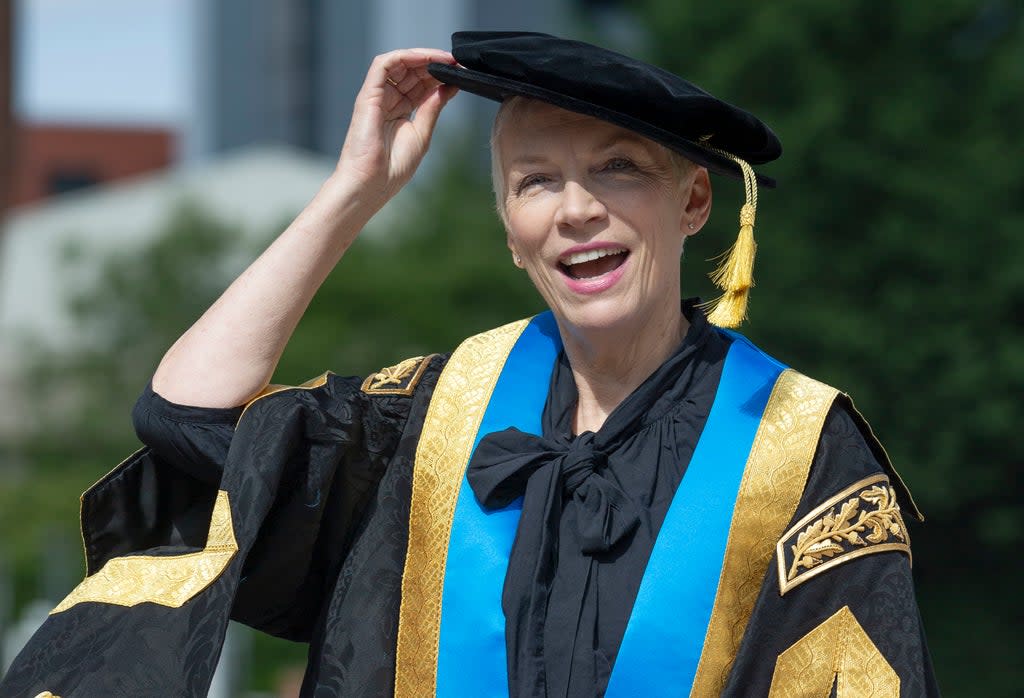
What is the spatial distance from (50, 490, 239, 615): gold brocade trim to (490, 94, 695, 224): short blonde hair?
2.11ft

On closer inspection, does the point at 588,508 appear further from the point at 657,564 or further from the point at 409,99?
the point at 409,99

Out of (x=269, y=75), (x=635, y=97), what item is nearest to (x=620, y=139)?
(x=635, y=97)

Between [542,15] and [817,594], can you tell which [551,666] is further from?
[542,15]

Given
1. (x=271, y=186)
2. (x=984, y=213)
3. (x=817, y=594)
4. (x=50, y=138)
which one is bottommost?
(x=50, y=138)

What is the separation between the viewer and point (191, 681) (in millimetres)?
2211

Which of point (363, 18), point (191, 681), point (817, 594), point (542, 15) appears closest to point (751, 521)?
point (817, 594)

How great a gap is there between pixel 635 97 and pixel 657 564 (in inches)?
26.7

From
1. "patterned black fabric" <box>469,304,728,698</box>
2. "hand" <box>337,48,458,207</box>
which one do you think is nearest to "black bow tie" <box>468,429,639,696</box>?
"patterned black fabric" <box>469,304,728,698</box>

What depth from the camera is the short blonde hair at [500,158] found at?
7.55 feet

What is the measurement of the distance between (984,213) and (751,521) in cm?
1049

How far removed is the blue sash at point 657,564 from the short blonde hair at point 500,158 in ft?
0.97

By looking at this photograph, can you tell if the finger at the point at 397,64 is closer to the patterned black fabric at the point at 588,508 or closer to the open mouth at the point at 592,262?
the open mouth at the point at 592,262

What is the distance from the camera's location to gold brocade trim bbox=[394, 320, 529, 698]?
2.34 meters

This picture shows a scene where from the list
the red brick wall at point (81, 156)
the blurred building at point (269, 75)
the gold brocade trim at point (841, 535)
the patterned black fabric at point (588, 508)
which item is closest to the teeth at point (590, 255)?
the patterned black fabric at point (588, 508)
